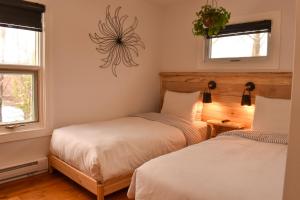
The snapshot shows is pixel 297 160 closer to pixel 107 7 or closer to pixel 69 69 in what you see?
pixel 69 69

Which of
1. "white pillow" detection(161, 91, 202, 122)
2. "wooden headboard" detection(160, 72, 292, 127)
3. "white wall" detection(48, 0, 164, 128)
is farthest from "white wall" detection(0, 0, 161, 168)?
"wooden headboard" detection(160, 72, 292, 127)

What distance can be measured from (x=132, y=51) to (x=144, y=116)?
102 cm

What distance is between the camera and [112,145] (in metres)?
2.08

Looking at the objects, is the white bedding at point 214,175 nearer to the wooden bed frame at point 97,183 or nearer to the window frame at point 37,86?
the wooden bed frame at point 97,183

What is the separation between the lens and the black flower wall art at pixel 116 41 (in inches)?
123

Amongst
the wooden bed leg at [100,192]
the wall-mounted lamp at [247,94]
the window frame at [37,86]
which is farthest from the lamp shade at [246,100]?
the window frame at [37,86]

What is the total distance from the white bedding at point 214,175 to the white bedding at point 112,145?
42cm

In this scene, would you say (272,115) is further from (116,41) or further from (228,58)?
(116,41)

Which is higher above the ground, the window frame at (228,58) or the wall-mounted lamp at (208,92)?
the window frame at (228,58)

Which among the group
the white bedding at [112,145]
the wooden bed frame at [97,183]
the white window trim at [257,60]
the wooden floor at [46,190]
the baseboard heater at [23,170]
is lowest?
the wooden floor at [46,190]

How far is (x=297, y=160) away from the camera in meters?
0.61

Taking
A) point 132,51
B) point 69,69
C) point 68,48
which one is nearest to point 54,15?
point 68,48

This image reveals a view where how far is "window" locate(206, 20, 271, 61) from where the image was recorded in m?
2.78

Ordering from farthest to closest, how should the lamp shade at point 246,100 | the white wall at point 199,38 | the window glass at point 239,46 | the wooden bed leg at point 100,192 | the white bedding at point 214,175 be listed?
the window glass at point 239,46 < the lamp shade at point 246,100 < the white wall at point 199,38 < the wooden bed leg at point 100,192 < the white bedding at point 214,175
